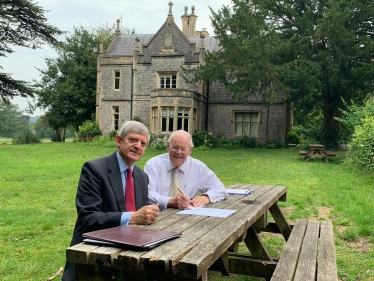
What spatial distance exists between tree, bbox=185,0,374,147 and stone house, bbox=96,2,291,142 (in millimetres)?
4926

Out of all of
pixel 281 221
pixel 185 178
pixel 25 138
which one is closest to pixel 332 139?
pixel 281 221

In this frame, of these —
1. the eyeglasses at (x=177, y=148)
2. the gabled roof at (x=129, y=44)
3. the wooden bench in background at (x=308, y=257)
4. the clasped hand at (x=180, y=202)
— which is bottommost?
the wooden bench in background at (x=308, y=257)

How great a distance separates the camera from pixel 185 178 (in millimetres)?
3824

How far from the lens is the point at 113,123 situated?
98.0 ft

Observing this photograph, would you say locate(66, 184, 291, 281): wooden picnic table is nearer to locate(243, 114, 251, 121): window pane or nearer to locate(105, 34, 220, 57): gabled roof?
locate(243, 114, 251, 121): window pane

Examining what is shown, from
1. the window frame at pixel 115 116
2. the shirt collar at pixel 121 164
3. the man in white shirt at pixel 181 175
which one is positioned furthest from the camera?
the window frame at pixel 115 116

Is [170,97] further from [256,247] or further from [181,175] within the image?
[256,247]

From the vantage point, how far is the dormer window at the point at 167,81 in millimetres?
28266

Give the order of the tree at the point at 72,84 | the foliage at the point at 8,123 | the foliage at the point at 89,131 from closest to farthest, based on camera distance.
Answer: the foliage at the point at 89,131 < the tree at the point at 72,84 < the foliage at the point at 8,123

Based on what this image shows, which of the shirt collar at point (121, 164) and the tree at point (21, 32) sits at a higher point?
the tree at point (21, 32)

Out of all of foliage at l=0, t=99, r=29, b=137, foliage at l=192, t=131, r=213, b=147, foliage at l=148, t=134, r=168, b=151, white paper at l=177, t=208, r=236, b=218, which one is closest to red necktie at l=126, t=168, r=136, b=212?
white paper at l=177, t=208, r=236, b=218

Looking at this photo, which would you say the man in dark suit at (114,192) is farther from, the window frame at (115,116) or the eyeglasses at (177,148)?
the window frame at (115,116)

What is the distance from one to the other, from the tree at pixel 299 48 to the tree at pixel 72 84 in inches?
643

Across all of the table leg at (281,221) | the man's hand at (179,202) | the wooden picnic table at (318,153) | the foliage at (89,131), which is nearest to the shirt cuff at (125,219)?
the man's hand at (179,202)
